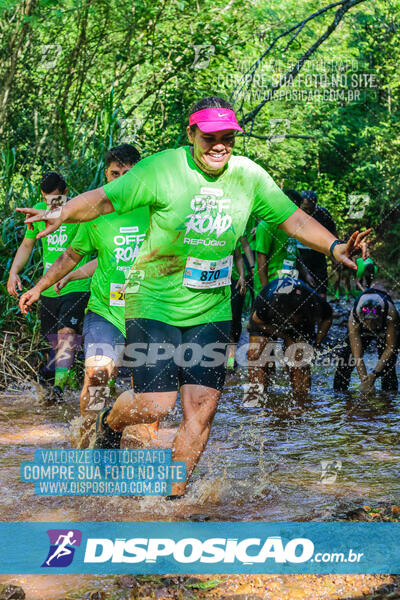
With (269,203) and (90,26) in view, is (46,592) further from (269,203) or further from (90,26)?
(90,26)

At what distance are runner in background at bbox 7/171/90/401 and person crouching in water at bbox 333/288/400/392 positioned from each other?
2.44m

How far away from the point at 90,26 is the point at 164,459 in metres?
9.57

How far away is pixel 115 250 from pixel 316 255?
3847 mm

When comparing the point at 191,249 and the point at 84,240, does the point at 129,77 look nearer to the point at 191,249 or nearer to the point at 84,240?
the point at 84,240

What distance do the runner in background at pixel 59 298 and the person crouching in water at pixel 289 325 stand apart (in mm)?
1557

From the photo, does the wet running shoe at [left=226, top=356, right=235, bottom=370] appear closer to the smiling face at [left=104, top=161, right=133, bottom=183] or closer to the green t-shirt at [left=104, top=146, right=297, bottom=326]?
the smiling face at [left=104, top=161, right=133, bottom=183]

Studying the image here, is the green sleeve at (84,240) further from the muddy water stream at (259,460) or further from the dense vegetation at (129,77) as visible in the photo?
the dense vegetation at (129,77)

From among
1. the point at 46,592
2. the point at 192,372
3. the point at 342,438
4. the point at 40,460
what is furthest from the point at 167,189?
the point at 342,438

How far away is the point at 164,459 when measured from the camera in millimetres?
4211

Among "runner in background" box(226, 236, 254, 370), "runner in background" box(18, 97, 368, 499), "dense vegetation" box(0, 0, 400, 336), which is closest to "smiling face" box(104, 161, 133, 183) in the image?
"runner in background" box(18, 97, 368, 499)

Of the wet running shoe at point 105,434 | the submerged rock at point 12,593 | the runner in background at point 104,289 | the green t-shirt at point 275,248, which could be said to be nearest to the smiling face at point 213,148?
the runner in background at point 104,289

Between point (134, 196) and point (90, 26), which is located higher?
point (90, 26)

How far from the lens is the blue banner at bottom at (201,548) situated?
10.6 ft

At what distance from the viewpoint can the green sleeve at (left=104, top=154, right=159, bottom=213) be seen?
3547 mm
